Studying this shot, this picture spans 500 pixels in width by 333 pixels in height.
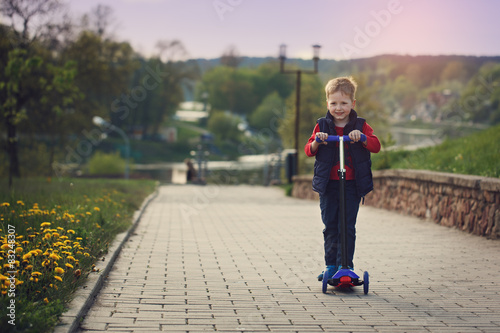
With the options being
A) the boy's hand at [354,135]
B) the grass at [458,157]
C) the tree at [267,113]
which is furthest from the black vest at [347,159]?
the tree at [267,113]

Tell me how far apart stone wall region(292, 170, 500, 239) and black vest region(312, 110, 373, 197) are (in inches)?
139

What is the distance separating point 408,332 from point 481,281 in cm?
200

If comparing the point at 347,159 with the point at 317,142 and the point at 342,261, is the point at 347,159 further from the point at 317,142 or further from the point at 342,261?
the point at 342,261

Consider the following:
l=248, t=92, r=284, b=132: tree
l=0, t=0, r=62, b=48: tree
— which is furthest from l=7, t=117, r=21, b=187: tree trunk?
l=248, t=92, r=284, b=132: tree

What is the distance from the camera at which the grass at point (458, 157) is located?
1076 centimetres

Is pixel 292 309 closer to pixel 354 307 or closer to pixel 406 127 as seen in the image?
pixel 354 307

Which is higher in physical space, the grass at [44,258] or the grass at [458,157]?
the grass at [458,157]

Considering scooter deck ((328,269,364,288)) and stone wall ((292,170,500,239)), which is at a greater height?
stone wall ((292,170,500,239))

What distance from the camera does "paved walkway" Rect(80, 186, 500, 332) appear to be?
4.34 metres

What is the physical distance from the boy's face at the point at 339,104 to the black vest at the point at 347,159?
0.29 feet

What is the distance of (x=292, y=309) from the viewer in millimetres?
4719

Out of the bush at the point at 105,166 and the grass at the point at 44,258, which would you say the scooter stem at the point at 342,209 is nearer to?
the grass at the point at 44,258

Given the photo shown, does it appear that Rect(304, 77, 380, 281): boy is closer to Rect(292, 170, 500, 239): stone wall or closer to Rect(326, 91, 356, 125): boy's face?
Rect(326, 91, 356, 125): boy's face

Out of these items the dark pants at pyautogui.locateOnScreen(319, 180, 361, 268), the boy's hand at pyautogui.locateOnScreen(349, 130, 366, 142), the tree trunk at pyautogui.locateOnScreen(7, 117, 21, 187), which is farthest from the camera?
the tree trunk at pyautogui.locateOnScreen(7, 117, 21, 187)
